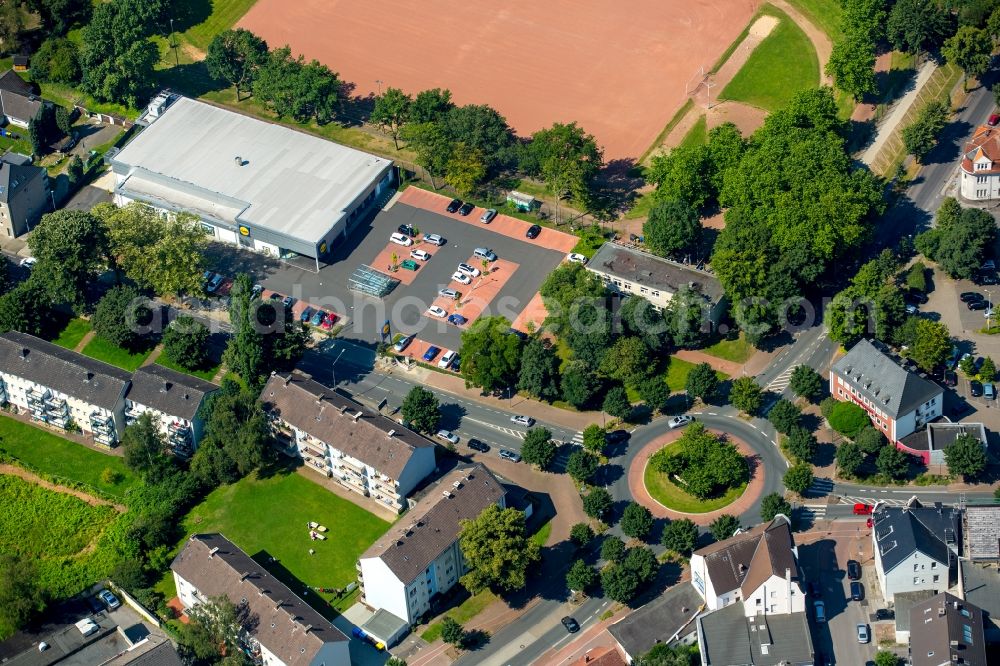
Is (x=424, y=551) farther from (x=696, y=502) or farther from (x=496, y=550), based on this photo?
(x=696, y=502)

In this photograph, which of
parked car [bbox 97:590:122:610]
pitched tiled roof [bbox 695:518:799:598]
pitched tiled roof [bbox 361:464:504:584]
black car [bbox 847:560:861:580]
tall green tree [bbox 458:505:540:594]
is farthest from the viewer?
parked car [bbox 97:590:122:610]

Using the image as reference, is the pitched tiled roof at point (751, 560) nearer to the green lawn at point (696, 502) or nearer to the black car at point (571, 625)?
the green lawn at point (696, 502)

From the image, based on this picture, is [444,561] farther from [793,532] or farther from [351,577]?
[793,532]

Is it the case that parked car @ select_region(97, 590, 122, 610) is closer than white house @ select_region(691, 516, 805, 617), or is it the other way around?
white house @ select_region(691, 516, 805, 617)

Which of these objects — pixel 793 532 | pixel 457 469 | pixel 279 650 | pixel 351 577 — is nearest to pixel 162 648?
pixel 279 650

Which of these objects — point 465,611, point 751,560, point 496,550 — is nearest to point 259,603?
point 465,611

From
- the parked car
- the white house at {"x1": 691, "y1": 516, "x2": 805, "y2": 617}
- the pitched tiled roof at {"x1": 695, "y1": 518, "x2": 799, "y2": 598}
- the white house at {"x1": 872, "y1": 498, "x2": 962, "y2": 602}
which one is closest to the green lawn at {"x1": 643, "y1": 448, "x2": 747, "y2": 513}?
the white house at {"x1": 691, "y1": 516, "x2": 805, "y2": 617}

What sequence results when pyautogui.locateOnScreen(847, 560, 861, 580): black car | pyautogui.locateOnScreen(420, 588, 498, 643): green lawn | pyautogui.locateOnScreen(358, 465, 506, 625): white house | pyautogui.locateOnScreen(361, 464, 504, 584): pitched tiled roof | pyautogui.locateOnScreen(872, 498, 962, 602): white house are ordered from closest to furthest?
pyautogui.locateOnScreen(872, 498, 962, 602): white house
pyautogui.locateOnScreen(358, 465, 506, 625): white house
pyautogui.locateOnScreen(361, 464, 504, 584): pitched tiled roof
pyautogui.locateOnScreen(847, 560, 861, 580): black car
pyautogui.locateOnScreen(420, 588, 498, 643): green lawn

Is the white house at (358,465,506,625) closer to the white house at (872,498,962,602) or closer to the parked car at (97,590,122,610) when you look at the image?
the parked car at (97,590,122,610)

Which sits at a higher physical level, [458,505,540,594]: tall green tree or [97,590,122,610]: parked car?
[458,505,540,594]: tall green tree
